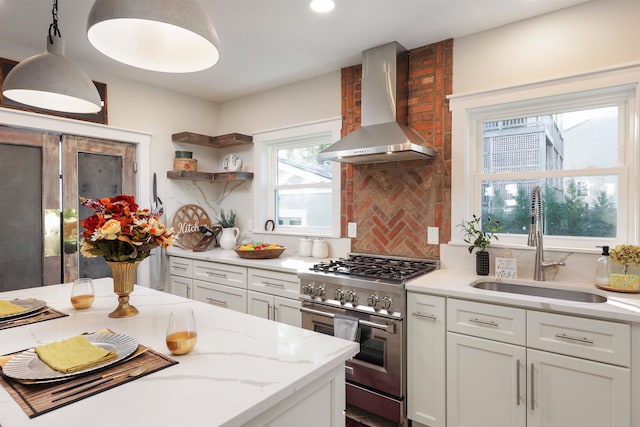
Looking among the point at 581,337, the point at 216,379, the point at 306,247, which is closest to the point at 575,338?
the point at 581,337

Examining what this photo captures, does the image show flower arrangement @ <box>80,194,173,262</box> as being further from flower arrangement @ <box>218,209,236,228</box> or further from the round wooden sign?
flower arrangement @ <box>218,209,236,228</box>

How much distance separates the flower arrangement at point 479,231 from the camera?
2.44 metres

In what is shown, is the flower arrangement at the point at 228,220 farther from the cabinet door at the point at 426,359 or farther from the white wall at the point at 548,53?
the cabinet door at the point at 426,359

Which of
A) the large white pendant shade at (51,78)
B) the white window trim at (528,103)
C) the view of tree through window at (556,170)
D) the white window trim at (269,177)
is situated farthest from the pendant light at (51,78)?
the view of tree through window at (556,170)

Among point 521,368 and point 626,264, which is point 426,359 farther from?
point 626,264

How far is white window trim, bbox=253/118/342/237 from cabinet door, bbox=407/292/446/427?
1233 mm

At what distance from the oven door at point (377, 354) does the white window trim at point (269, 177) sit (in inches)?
42.9

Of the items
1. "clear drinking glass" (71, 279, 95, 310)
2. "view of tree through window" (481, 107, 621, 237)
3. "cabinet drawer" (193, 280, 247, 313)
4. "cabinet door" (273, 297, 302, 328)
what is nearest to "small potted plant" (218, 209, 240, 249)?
"cabinet drawer" (193, 280, 247, 313)

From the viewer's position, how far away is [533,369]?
177 cm

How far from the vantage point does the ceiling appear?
2208 mm

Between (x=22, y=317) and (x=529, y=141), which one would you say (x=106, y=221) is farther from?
(x=529, y=141)

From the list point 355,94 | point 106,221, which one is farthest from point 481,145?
point 106,221

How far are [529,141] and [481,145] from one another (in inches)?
12.1

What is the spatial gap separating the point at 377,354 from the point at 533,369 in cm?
84
